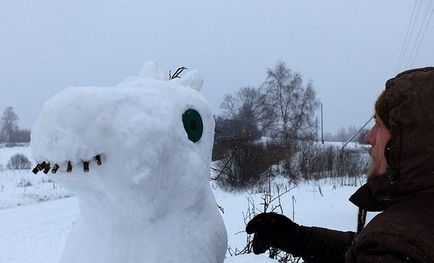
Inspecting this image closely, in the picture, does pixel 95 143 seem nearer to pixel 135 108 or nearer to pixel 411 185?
pixel 135 108

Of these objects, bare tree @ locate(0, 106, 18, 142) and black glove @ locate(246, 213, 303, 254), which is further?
bare tree @ locate(0, 106, 18, 142)

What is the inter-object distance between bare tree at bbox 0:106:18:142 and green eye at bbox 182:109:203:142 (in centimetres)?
6039

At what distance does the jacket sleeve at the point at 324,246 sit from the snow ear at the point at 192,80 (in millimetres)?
784

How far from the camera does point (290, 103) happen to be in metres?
27.5

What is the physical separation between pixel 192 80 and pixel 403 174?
40.9 inches

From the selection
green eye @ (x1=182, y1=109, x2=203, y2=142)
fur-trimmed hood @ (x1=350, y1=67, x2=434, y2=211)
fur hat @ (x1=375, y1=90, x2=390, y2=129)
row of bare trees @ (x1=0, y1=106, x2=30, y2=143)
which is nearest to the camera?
fur-trimmed hood @ (x1=350, y1=67, x2=434, y2=211)

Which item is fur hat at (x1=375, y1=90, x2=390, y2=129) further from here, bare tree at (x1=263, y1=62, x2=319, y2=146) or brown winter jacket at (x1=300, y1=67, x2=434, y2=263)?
bare tree at (x1=263, y1=62, x2=319, y2=146)

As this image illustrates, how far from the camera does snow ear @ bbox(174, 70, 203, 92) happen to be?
1.85 metres

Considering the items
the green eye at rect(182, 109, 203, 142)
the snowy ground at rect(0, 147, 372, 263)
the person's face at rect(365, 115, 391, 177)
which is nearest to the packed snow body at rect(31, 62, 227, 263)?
the green eye at rect(182, 109, 203, 142)

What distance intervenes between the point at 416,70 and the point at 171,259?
1.00m

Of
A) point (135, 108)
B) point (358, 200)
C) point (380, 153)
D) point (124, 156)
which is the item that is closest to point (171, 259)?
point (124, 156)

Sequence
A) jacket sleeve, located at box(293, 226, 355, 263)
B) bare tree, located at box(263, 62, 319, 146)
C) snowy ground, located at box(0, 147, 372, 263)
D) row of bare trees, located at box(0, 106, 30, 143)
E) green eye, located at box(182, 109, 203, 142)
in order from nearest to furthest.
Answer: green eye, located at box(182, 109, 203, 142)
jacket sleeve, located at box(293, 226, 355, 263)
snowy ground, located at box(0, 147, 372, 263)
bare tree, located at box(263, 62, 319, 146)
row of bare trees, located at box(0, 106, 30, 143)

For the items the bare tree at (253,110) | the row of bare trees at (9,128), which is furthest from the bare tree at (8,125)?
the bare tree at (253,110)

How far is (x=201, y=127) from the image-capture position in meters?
1.70
